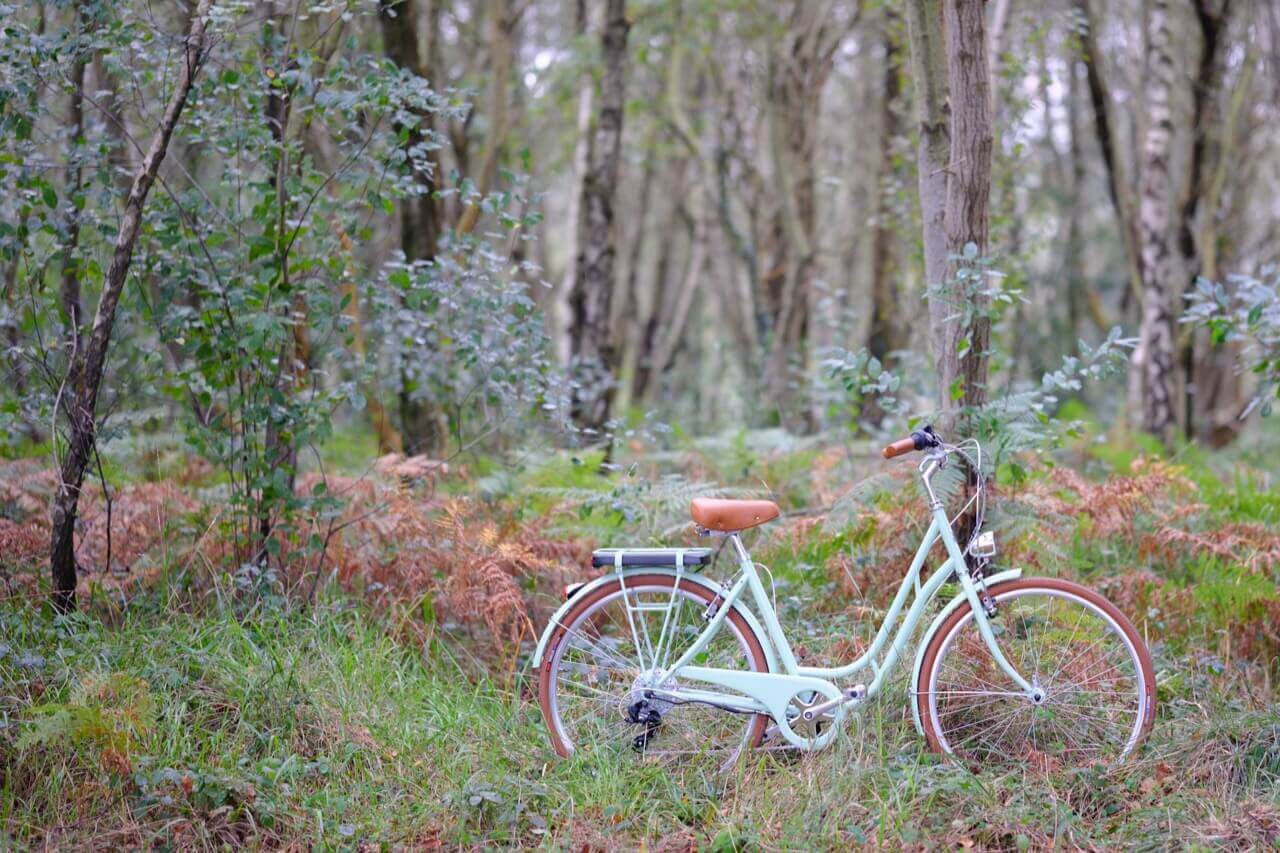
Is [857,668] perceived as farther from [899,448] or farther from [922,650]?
[899,448]

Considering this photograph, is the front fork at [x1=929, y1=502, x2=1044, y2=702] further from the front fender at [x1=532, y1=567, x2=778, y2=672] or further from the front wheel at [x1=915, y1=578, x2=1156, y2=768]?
the front fender at [x1=532, y1=567, x2=778, y2=672]

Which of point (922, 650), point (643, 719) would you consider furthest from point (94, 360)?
point (922, 650)

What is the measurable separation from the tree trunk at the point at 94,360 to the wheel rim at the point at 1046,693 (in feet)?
13.0

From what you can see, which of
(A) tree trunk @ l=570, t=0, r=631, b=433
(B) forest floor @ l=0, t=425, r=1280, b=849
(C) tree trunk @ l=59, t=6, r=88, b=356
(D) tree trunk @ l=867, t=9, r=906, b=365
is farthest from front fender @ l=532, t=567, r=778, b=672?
(D) tree trunk @ l=867, t=9, r=906, b=365

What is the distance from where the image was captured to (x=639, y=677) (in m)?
4.58

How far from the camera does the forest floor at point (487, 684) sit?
158 inches

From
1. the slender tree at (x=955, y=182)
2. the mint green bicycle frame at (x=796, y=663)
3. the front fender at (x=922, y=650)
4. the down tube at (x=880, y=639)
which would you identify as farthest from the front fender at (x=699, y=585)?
the slender tree at (x=955, y=182)

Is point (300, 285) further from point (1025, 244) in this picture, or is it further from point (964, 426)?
point (1025, 244)

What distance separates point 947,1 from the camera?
543 centimetres

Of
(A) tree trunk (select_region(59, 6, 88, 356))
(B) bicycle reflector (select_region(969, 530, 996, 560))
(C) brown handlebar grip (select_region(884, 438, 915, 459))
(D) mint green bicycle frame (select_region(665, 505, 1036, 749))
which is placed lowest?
(D) mint green bicycle frame (select_region(665, 505, 1036, 749))

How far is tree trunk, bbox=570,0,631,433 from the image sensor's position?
392 inches

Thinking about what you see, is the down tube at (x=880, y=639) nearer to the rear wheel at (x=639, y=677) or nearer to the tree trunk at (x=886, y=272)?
the rear wheel at (x=639, y=677)

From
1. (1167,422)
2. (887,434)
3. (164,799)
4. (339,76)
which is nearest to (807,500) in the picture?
(887,434)

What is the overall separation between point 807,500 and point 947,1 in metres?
3.59
